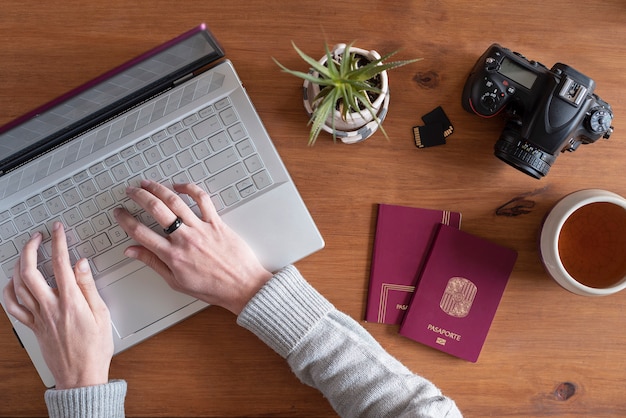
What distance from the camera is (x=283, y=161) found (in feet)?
2.72

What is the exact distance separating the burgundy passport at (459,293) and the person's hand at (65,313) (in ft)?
1.59

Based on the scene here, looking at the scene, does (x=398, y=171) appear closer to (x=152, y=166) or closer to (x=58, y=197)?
(x=152, y=166)

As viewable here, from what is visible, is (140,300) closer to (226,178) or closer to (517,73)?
(226,178)

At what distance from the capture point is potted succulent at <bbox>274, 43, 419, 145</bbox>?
62cm

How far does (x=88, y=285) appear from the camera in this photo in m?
0.78

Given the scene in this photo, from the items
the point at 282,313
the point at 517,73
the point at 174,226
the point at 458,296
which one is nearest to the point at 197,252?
the point at 174,226

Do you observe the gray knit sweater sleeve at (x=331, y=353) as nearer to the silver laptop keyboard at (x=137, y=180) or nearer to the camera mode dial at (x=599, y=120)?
the silver laptop keyboard at (x=137, y=180)

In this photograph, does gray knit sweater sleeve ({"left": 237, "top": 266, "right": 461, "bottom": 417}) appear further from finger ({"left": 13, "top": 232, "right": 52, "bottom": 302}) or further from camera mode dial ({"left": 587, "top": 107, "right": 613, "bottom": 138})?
camera mode dial ({"left": 587, "top": 107, "right": 613, "bottom": 138})

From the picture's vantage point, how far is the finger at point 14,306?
31.3 inches

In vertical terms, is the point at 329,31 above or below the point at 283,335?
above

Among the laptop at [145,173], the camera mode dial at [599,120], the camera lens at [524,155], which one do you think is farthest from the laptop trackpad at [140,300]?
the camera mode dial at [599,120]

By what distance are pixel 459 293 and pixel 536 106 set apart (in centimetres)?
31

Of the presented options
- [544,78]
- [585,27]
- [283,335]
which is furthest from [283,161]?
[585,27]

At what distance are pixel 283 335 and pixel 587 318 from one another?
0.51m
